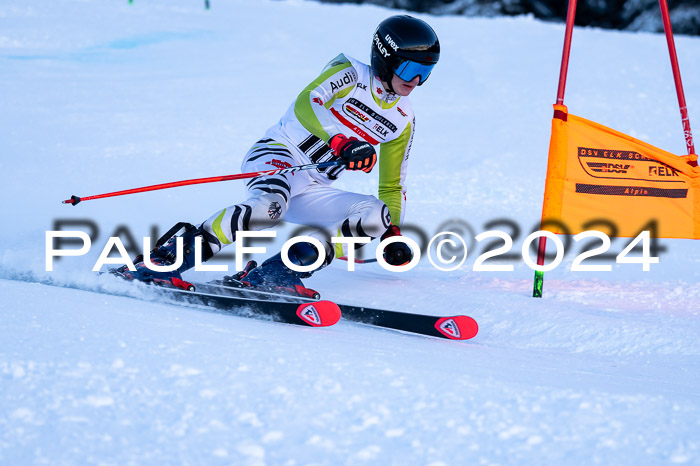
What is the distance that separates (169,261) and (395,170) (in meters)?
1.24

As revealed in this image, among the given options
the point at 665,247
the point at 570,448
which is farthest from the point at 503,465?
the point at 665,247

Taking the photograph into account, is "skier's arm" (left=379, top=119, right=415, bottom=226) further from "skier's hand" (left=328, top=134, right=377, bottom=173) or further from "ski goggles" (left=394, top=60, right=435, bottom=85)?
"skier's hand" (left=328, top=134, right=377, bottom=173)

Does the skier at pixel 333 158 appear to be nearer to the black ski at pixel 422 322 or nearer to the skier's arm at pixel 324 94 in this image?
the skier's arm at pixel 324 94

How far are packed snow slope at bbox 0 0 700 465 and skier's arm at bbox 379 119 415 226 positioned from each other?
45 centimetres

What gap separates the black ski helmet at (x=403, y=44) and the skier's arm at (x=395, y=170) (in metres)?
0.40

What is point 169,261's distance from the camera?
3.90 metres

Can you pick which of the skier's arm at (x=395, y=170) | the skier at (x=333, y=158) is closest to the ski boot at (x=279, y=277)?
the skier at (x=333, y=158)

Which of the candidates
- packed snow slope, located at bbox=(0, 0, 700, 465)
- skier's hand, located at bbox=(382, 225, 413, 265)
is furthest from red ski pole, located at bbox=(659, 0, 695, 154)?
skier's hand, located at bbox=(382, 225, 413, 265)

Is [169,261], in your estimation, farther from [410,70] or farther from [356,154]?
[410,70]

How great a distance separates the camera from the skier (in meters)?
3.85

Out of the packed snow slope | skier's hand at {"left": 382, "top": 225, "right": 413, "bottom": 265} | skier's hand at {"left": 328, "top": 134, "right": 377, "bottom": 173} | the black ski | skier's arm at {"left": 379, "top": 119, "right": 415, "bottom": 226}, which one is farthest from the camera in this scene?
skier's arm at {"left": 379, "top": 119, "right": 415, "bottom": 226}

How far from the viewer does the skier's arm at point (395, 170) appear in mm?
4309

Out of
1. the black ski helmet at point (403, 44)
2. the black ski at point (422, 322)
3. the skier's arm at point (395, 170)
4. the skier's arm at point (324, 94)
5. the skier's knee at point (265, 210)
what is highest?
the black ski helmet at point (403, 44)

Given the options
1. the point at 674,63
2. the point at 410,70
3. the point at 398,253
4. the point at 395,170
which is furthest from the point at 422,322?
the point at 674,63
